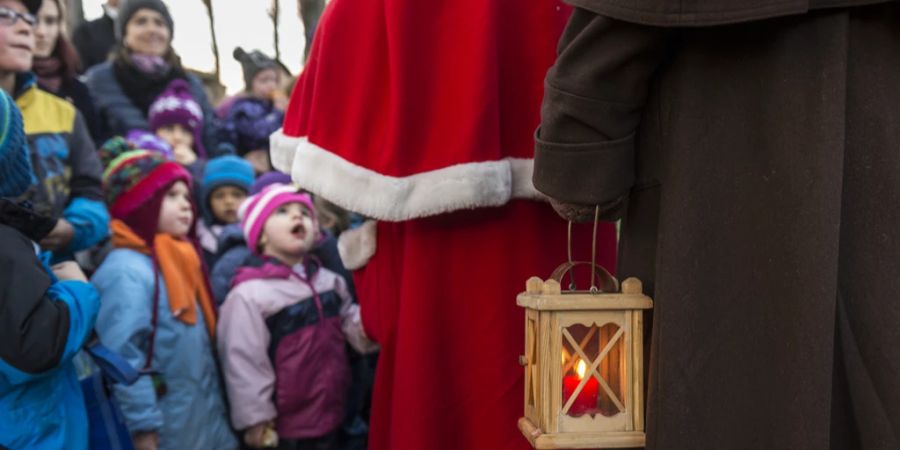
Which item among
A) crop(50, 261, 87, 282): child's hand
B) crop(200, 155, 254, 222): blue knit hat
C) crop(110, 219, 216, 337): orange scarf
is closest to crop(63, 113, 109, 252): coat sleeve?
crop(50, 261, 87, 282): child's hand

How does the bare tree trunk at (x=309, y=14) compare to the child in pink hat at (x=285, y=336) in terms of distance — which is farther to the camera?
the bare tree trunk at (x=309, y=14)

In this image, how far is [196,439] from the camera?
3.46 meters

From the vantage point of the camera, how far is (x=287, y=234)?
3770mm

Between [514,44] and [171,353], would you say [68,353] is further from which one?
[514,44]

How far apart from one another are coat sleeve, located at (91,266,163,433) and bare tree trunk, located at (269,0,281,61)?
1.57 meters

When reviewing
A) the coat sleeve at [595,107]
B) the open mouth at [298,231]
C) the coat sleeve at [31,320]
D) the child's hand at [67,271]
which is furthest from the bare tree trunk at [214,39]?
the coat sleeve at [595,107]

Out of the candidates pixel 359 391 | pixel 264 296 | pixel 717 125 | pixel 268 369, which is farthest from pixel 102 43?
pixel 717 125

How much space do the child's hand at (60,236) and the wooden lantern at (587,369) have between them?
1821 millimetres

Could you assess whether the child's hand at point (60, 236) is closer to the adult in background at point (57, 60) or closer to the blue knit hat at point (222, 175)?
the adult in background at point (57, 60)

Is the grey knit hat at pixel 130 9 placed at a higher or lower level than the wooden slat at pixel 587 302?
higher

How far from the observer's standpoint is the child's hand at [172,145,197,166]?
4.06 metres

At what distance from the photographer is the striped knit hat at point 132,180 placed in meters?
3.52

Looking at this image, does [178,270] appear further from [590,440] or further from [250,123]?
[590,440]

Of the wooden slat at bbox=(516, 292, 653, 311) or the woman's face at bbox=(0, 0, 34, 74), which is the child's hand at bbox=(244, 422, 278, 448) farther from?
the wooden slat at bbox=(516, 292, 653, 311)
